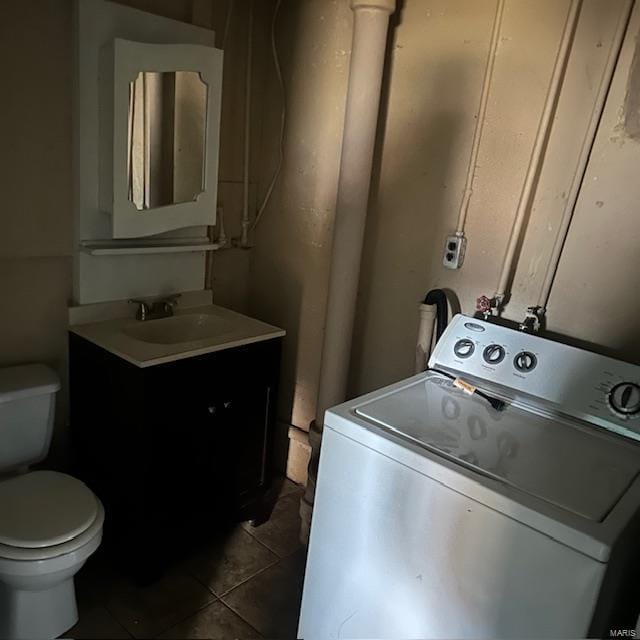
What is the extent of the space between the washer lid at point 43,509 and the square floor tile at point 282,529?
741mm

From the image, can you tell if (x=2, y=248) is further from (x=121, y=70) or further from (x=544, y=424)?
(x=544, y=424)

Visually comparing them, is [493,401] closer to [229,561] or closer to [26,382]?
Result: [229,561]

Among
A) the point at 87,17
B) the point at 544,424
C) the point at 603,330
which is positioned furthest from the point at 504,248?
the point at 87,17

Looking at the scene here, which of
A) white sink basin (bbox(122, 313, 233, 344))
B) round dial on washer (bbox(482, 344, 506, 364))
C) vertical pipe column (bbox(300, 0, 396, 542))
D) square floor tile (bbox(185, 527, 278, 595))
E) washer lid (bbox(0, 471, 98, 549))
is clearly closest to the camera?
washer lid (bbox(0, 471, 98, 549))

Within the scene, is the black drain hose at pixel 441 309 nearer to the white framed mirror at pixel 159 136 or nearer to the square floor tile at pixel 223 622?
the white framed mirror at pixel 159 136

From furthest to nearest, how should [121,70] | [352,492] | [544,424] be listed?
[121,70] → [544,424] → [352,492]

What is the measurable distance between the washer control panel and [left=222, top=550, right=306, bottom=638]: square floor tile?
0.91m

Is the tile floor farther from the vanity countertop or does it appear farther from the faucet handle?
the faucet handle

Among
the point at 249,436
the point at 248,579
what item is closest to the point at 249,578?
the point at 248,579

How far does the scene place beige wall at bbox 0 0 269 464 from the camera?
1641 mm

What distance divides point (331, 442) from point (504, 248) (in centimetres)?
85

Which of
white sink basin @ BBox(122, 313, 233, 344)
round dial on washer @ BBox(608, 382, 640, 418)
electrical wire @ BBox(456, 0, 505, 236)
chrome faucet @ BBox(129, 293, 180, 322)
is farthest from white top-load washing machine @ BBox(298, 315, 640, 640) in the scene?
chrome faucet @ BBox(129, 293, 180, 322)

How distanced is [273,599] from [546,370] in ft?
3.76

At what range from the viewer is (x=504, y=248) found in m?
1.72
